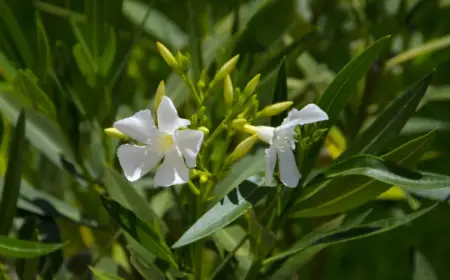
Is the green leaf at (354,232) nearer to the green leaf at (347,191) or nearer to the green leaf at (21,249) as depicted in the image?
the green leaf at (347,191)

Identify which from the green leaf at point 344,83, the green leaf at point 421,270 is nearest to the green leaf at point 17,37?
the green leaf at point 344,83

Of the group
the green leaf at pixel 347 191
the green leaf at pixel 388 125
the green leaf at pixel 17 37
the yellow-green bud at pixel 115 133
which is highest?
the green leaf at pixel 17 37

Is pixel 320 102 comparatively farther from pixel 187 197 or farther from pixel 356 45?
pixel 356 45

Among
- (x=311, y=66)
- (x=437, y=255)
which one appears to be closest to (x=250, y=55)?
(x=311, y=66)

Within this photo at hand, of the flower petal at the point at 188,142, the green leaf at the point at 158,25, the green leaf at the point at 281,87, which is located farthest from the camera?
the green leaf at the point at 158,25

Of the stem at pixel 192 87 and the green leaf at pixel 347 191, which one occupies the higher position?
the stem at pixel 192 87

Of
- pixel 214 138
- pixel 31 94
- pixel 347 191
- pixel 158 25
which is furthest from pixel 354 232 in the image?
pixel 158 25
